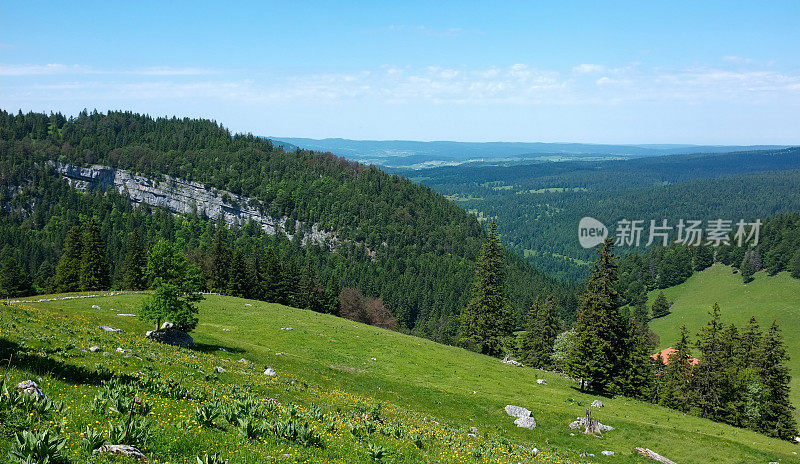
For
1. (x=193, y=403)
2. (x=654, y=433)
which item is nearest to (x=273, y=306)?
(x=654, y=433)

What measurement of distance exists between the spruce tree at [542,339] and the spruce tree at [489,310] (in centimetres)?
1191

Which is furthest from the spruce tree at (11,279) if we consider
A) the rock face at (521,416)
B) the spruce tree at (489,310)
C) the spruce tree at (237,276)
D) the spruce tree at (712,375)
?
the spruce tree at (712,375)

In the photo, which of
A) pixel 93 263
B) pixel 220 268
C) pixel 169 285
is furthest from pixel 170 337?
pixel 93 263

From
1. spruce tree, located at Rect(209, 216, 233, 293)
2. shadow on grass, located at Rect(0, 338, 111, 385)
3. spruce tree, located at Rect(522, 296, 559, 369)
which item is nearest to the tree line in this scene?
spruce tree, located at Rect(522, 296, 559, 369)

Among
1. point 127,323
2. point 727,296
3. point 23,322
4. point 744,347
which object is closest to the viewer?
point 23,322

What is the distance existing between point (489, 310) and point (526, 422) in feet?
136

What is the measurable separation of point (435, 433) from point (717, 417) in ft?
196

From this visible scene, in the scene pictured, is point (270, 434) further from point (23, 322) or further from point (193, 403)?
point (23, 322)

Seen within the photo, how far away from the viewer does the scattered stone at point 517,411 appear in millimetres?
35219

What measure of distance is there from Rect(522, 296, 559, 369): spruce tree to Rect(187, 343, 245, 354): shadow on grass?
6006 cm

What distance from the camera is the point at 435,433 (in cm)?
2059

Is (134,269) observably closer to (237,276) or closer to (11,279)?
(237,276)

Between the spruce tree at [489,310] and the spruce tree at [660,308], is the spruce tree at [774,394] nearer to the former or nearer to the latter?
the spruce tree at [489,310]

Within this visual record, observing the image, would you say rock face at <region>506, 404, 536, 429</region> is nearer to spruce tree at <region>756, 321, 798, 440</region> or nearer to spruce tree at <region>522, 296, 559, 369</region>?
spruce tree at <region>756, 321, 798, 440</region>
